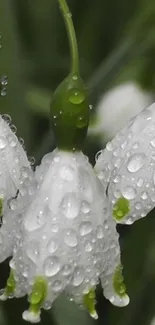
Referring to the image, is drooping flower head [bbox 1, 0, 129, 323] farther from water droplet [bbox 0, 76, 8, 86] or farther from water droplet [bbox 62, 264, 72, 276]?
water droplet [bbox 0, 76, 8, 86]

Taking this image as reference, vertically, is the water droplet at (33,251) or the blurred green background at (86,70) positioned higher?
the water droplet at (33,251)

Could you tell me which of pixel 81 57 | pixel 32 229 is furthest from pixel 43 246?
pixel 81 57

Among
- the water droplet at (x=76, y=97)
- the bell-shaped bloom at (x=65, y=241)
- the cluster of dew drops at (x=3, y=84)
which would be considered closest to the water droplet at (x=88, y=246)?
the bell-shaped bloom at (x=65, y=241)

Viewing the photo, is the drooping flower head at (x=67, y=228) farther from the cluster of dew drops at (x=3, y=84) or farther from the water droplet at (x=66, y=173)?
the cluster of dew drops at (x=3, y=84)

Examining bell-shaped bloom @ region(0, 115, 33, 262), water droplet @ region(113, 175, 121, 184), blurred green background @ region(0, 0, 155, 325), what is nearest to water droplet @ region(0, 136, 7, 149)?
bell-shaped bloom @ region(0, 115, 33, 262)

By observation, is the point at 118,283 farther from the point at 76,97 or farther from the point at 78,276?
the point at 76,97

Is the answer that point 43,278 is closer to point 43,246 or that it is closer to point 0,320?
point 43,246
